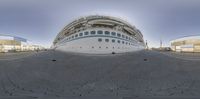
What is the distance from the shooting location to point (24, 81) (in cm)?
1103

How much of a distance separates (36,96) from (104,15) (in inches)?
1512

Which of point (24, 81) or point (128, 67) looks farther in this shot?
point (128, 67)

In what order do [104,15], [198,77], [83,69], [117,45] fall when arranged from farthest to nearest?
[104,15] → [117,45] → [83,69] → [198,77]

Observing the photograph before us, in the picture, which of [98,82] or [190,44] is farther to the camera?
[190,44]

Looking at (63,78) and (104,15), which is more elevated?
(104,15)

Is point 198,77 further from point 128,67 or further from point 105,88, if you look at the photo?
point 105,88

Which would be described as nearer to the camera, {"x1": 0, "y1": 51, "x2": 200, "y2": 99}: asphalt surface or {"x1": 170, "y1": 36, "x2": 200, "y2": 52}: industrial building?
{"x1": 0, "y1": 51, "x2": 200, "y2": 99}: asphalt surface

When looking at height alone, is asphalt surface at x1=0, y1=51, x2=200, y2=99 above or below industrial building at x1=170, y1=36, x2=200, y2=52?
Result: below

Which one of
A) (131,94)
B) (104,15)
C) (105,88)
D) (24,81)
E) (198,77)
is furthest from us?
(104,15)

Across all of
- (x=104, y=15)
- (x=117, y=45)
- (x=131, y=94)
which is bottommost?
(x=131, y=94)

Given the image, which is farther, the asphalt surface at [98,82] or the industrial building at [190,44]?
the industrial building at [190,44]

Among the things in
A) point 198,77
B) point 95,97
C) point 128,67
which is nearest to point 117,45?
point 128,67

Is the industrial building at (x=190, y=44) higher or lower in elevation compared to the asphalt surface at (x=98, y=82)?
higher

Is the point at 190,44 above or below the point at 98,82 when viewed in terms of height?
above
